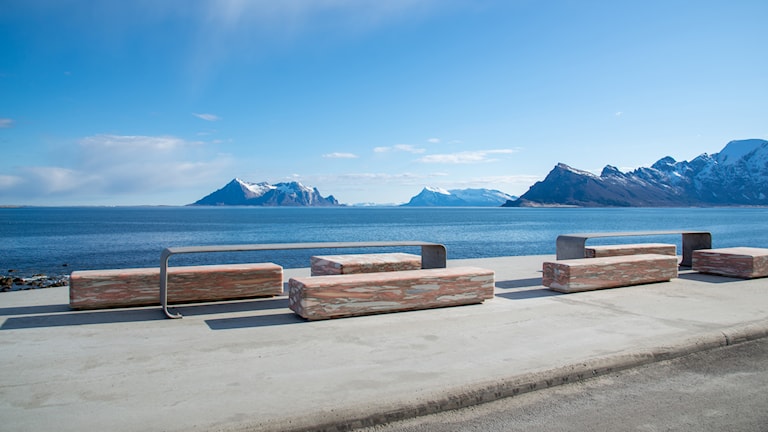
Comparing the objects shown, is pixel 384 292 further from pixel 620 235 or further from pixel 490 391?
pixel 620 235

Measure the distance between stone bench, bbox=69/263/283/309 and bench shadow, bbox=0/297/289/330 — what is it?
152 mm

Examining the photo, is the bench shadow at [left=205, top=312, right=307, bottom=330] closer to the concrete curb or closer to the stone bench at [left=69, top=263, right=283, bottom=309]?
the stone bench at [left=69, top=263, right=283, bottom=309]

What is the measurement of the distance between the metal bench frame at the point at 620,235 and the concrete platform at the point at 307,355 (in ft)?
9.35

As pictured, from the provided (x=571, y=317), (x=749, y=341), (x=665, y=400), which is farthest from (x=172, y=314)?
(x=749, y=341)

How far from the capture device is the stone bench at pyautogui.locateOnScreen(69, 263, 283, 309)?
806cm

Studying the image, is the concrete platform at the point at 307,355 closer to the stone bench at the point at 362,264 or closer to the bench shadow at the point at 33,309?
the bench shadow at the point at 33,309

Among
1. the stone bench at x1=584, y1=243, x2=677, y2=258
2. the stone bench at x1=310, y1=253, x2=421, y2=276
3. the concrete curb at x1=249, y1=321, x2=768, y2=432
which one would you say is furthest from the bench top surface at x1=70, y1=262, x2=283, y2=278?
the stone bench at x1=584, y1=243, x2=677, y2=258

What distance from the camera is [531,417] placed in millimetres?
4242

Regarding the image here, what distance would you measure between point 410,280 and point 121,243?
56556 mm

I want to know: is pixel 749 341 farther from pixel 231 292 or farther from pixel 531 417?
pixel 231 292

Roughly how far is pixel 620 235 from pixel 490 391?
9.41 meters

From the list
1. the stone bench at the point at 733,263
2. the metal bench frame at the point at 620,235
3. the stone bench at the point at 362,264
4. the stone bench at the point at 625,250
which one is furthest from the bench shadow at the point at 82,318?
the stone bench at the point at 733,263

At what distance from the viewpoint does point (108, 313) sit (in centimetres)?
784

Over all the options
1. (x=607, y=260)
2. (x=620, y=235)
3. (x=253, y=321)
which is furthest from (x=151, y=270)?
(x=620, y=235)
